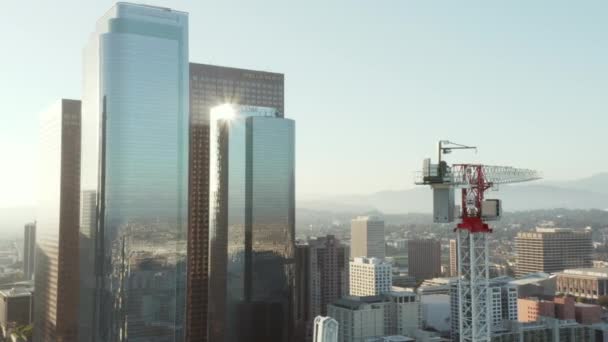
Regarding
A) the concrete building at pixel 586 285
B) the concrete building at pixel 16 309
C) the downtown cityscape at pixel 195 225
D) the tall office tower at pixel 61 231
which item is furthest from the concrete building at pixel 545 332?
the concrete building at pixel 16 309

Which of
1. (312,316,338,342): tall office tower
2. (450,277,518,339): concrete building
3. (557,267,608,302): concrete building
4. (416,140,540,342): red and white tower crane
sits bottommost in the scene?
(557,267,608,302): concrete building

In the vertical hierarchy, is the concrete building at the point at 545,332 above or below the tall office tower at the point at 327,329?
below

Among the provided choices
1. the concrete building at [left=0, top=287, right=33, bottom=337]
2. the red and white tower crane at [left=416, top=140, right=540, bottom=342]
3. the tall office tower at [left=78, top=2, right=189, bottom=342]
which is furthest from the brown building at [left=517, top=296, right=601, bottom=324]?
the concrete building at [left=0, top=287, right=33, bottom=337]

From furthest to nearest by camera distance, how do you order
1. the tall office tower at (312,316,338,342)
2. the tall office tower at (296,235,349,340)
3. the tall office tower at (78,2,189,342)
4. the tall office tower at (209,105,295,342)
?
the tall office tower at (296,235,349,340), the tall office tower at (209,105,295,342), the tall office tower at (78,2,189,342), the tall office tower at (312,316,338,342)

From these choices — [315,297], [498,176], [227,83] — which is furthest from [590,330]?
[227,83]

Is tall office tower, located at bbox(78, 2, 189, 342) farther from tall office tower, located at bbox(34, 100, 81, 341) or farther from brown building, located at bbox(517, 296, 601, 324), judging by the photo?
brown building, located at bbox(517, 296, 601, 324)

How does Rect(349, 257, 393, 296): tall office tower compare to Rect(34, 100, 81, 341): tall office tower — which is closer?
Rect(34, 100, 81, 341): tall office tower

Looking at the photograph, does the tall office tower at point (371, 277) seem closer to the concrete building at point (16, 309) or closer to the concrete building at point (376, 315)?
the concrete building at point (376, 315)
